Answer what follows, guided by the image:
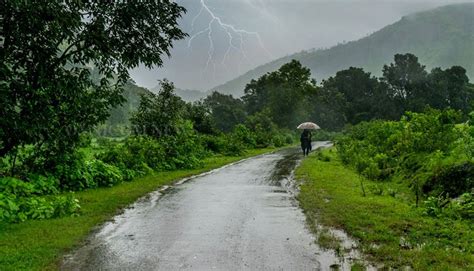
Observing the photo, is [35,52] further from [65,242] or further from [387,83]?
[387,83]

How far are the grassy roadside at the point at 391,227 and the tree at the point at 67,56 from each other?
5859mm

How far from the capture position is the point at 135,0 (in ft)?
34.2

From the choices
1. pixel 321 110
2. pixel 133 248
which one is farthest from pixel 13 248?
pixel 321 110

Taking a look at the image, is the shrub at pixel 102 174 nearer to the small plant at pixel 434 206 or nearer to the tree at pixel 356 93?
the small plant at pixel 434 206

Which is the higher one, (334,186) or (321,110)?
(321,110)

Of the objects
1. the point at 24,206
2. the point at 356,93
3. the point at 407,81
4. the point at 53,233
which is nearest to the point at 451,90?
the point at 407,81

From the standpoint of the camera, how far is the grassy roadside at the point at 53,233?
279 inches

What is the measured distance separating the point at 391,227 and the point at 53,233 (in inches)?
268

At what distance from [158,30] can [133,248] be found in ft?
18.8

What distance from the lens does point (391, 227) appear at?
29.3ft

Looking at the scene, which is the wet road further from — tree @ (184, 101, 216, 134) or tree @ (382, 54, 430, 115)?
tree @ (382, 54, 430, 115)

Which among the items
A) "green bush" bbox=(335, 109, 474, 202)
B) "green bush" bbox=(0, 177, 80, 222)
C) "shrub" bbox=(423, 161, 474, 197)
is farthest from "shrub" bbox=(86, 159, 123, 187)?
"shrub" bbox=(423, 161, 474, 197)

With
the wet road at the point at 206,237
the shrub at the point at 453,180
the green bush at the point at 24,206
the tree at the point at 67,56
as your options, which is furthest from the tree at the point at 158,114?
the shrub at the point at 453,180

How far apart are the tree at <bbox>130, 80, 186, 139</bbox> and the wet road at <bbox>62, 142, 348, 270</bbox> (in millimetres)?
11074
